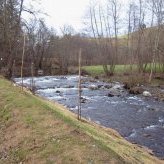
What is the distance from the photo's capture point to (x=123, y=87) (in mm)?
39469

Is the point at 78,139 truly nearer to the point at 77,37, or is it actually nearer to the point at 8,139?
the point at 8,139

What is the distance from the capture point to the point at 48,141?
10.8 m

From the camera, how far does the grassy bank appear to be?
9.49m

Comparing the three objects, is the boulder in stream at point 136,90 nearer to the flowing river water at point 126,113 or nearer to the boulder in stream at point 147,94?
the flowing river water at point 126,113

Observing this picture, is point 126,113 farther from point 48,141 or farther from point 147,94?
point 48,141

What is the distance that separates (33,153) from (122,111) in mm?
15676

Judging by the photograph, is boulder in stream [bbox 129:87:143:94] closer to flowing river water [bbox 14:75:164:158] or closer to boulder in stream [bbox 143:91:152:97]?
flowing river water [bbox 14:75:164:158]

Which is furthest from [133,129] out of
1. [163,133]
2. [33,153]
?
[33,153]

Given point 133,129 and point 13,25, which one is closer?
point 133,129

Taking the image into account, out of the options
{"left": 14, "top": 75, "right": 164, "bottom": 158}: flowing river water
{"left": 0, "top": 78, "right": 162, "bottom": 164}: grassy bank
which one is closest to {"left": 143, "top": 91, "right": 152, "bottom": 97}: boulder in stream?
{"left": 14, "top": 75, "right": 164, "bottom": 158}: flowing river water

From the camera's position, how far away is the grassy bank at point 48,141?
9.49 m

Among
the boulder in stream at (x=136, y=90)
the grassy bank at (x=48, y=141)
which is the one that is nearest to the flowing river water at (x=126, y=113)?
the boulder in stream at (x=136, y=90)

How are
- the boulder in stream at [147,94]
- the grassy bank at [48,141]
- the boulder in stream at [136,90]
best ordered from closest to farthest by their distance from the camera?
the grassy bank at [48,141] → the boulder in stream at [147,94] → the boulder in stream at [136,90]

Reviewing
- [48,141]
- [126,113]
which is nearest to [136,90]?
[126,113]
